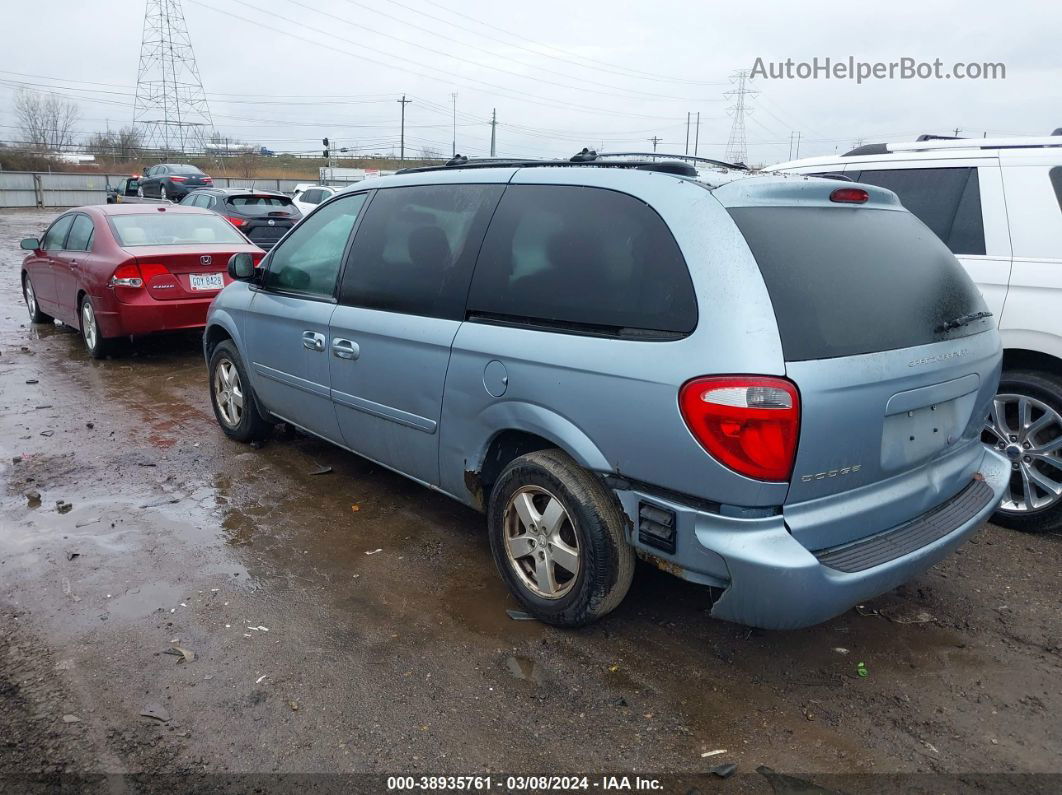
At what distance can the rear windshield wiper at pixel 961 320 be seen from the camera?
305 centimetres

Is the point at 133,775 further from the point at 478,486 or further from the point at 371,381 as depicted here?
the point at 371,381

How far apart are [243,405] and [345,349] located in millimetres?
1731

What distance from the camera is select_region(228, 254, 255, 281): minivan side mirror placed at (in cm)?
502

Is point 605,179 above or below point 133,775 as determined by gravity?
above

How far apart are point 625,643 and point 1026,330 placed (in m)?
2.84

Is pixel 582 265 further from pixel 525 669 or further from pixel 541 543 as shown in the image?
pixel 525 669

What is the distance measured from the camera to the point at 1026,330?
13.7ft

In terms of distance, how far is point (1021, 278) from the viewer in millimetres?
4184

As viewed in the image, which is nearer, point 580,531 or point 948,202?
point 580,531

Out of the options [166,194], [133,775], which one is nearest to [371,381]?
[133,775]

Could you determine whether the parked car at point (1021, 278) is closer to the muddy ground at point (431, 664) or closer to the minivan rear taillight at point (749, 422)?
the muddy ground at point (431, 664)

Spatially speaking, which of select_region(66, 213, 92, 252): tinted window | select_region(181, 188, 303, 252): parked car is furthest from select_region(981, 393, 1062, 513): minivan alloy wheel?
select_region(181, 188, 303, 252): parked car

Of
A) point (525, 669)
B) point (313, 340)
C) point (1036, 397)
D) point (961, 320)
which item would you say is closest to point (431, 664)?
point (525, 669)

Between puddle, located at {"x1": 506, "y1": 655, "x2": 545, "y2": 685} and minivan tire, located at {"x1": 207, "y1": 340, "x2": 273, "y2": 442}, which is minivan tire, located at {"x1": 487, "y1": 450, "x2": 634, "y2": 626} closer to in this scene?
puddle, located at {"x1": 506, "y1": 655, "x2": 545, "y2": 685}
